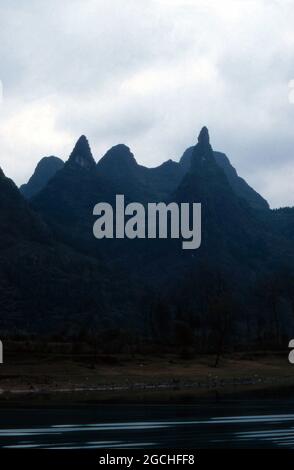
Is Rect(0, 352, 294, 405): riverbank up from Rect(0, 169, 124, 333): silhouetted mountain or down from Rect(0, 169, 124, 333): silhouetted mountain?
down

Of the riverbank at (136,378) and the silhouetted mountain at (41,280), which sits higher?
the silhouetted mountain at (41,280)

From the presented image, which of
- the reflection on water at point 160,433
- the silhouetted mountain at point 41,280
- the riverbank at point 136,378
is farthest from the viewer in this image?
the silhouetted mountain at point 41,280

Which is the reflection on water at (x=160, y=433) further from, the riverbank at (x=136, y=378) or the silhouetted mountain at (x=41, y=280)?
the silhouetted mountain at (x=41, y=280)

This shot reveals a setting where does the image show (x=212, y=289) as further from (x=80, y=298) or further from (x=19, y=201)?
(x=19, y=201)

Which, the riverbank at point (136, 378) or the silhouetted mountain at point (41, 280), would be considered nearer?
the riverbank at point (136, 378)

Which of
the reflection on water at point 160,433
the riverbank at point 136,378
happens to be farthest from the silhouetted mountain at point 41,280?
the reflection on water at point 160,433

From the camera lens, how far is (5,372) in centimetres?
5166

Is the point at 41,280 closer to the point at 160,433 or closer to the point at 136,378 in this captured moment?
the point at 136,378

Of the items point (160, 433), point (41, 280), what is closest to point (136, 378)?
point (160, 433)

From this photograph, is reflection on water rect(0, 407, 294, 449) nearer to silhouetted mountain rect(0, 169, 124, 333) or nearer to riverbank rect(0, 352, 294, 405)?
riverbank rect(0, 352, 294, 405)

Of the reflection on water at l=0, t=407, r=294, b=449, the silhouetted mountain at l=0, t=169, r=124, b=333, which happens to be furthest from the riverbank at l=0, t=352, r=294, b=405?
the silhouetted mountain at l=0, t=169, r=124, b=333

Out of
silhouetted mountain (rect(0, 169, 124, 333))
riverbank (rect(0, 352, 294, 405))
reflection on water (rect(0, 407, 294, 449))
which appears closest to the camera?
reflection on water (rect(0, 407, 294, 449))

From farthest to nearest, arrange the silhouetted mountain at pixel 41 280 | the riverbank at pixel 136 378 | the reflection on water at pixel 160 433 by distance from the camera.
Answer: the silhouetted mountain at pixel 41 280 → the riverbank at pixel 136 378 → the reflection on water at pixel 160 433
